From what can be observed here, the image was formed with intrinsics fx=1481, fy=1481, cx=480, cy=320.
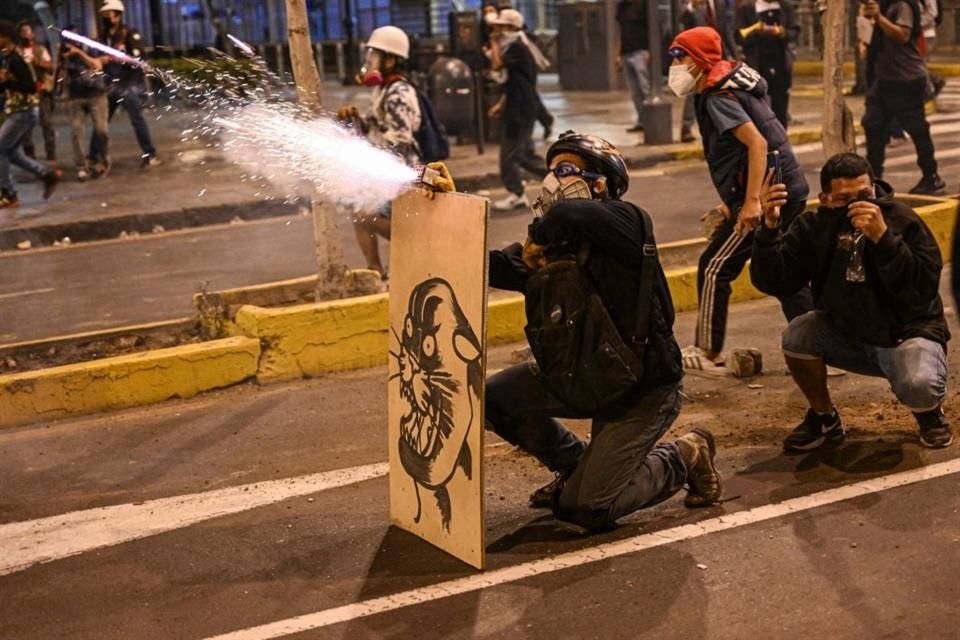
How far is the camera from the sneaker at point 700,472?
5.64 meters

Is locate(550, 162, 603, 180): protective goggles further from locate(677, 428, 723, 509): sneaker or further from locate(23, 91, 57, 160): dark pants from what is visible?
locate(23, 91, 57, 160): dark pants

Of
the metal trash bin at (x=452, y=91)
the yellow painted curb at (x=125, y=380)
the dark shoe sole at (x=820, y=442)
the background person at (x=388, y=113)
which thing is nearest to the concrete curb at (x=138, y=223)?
the metal trash bin at (x=452, y=91)

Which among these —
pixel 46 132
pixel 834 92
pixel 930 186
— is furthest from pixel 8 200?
pixel 930 186

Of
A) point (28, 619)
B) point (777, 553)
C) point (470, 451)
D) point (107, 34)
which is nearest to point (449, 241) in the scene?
point (470, 451)

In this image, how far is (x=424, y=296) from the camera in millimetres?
5332

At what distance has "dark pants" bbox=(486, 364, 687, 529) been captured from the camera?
5.34 m

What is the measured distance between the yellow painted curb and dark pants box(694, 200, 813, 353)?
2.42 m

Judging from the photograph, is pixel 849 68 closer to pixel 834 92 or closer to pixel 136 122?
pixel 136 122

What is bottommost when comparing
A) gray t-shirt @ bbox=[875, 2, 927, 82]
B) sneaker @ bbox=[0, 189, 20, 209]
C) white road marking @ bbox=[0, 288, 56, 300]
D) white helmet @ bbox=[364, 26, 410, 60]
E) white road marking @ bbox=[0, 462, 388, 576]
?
white road marking @ bbox=[0, 462, 388, 576]

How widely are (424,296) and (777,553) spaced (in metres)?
1.54

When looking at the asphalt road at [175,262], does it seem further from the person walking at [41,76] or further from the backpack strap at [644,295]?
the backpack strap at [644,295]

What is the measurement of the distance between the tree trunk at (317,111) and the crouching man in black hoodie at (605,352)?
3216 mm

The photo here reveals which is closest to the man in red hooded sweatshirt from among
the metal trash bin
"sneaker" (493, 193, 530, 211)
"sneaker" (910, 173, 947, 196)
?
"sneaker" (910, 173, 947, 196)

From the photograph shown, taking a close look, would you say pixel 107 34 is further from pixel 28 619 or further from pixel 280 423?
pixel 28 619
